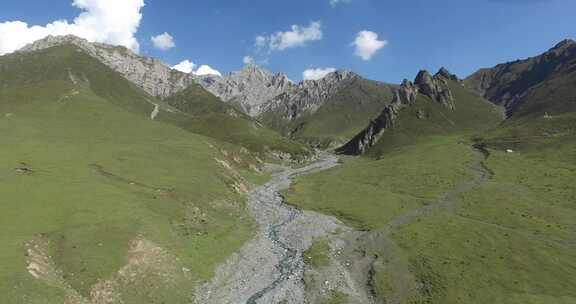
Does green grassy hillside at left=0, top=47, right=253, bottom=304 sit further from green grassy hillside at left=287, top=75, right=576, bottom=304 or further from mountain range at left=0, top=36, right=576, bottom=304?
green grassy hillside at left=287, top=75, right=576, bottom=304

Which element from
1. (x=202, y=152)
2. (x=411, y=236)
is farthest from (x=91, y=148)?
(x=411, y=236)

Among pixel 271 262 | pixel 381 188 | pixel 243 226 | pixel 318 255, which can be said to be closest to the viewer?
pixel 271 262

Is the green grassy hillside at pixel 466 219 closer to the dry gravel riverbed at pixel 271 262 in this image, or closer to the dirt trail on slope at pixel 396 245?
the dirt trail on slope at pixel 396 245

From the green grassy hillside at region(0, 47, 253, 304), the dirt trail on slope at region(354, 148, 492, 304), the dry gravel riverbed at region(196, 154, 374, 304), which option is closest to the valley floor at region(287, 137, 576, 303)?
the dirt trail on slope at region(354, 148, 492, 304)

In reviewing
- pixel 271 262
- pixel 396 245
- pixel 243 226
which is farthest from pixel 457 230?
pixel 243 226

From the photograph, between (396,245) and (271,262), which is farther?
(396,245)

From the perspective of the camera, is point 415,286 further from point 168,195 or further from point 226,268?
point 168,195

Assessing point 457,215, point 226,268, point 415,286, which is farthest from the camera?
point 457,215

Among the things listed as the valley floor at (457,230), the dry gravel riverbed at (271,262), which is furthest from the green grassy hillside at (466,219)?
the dry gravel riverbed at (271,262)

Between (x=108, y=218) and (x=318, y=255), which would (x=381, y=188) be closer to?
(x=318, y=255)
